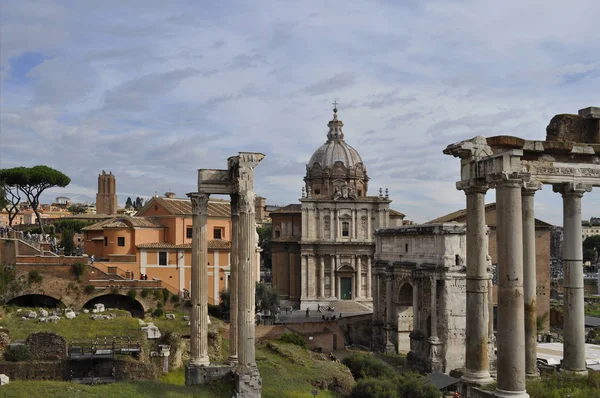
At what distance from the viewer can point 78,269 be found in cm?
3058

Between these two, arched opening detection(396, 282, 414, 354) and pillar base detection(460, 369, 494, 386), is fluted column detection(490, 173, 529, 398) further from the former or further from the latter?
arched opening detection(396, 282, 414, 354)

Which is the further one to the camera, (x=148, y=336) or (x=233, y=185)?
(x=148, y=336)

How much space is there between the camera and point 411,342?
3166 centimetres

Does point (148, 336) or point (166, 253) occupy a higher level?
point (166, 253)

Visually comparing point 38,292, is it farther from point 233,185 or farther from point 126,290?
point 233,185

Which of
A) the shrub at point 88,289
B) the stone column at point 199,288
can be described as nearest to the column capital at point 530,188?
the stone column at point 199,288

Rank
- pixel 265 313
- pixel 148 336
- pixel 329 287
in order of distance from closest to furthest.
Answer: pixel 148 336, pixel 265 313, pixel 329 287

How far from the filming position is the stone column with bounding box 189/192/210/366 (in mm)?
17000

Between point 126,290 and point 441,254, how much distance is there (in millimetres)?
15515

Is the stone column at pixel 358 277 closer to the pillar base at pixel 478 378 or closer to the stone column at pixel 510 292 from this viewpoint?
the pillar base at pixel 478 378

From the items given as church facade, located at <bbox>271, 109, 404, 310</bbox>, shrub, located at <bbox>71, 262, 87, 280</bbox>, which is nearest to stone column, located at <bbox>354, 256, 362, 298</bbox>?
church facade, located at <bbox>271, 109, 404, 310</bbox>

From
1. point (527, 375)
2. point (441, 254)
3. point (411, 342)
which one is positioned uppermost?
point (441, 254)

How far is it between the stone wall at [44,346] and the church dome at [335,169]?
2860 centimetres

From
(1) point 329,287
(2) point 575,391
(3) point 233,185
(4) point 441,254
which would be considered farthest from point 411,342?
(2) point 575,391
